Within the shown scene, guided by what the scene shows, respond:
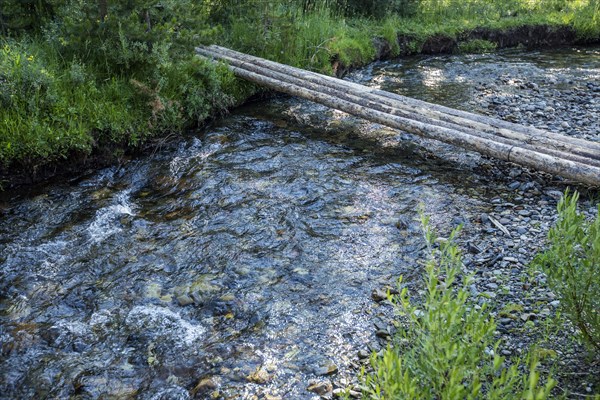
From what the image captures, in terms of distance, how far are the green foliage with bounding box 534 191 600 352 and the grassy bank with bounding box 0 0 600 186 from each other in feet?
20.5

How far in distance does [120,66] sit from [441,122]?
5.21 metres

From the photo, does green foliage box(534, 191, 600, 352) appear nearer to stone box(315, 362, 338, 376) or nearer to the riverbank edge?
stone box(315, 362, 338, 376)

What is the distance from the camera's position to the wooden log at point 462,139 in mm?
6934

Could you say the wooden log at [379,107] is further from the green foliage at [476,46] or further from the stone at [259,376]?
the green foliage at [476,46]

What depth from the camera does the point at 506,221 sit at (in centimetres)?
670

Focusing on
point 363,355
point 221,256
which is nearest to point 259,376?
point 363,355

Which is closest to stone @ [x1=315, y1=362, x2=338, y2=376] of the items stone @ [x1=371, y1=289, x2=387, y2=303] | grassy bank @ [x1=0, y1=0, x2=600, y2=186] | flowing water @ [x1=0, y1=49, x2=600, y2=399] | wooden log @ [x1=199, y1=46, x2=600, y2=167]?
flowing water @ [x1=0, y1=49, x2=600, y2=399]

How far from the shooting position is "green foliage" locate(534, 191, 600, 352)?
3746 millimetres

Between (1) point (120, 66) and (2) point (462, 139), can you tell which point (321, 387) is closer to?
(2) point (462, 139)

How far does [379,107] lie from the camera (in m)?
9.02

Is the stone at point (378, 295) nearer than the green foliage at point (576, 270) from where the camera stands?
No

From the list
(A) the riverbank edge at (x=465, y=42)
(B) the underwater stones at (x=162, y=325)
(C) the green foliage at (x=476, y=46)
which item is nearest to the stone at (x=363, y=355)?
(B) the underwater stones at (x=162, y=325)

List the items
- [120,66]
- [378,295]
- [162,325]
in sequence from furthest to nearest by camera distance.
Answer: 1. [120,66]
2. [378,295]
3. [162,325]

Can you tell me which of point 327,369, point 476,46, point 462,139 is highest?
point 462,139
